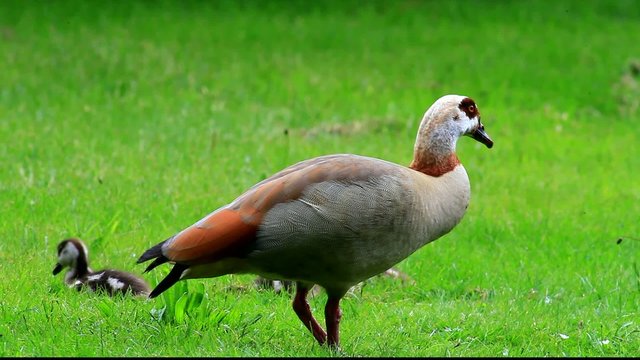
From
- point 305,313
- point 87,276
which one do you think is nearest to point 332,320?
point 305,313

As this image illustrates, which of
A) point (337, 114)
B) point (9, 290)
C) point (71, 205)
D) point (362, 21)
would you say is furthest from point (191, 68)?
point (9, 290)

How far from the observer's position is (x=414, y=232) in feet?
22.0

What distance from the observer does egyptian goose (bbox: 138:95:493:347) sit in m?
6.52

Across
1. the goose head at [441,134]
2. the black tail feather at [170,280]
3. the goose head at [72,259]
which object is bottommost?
the goose head at [72,259]

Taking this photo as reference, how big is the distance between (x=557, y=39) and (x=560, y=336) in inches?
532

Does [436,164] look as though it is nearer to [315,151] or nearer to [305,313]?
[305,313]

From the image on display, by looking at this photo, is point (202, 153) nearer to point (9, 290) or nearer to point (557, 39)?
point (9, 290)

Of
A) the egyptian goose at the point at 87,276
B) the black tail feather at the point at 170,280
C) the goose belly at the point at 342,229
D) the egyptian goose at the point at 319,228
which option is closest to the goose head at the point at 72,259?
the egyptian goose at the point at 87,276

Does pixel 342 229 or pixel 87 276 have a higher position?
pixel 342 229

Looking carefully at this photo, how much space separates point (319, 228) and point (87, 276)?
8.83ft

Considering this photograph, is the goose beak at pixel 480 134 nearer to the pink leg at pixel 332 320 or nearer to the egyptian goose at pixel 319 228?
the egyptian goose at pixel 319 228

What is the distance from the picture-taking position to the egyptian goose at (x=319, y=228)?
257 inches

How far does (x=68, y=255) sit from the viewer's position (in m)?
8.59

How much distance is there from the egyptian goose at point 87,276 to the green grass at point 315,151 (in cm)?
17
